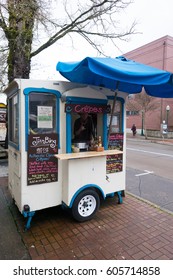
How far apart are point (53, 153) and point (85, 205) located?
3.55 ft

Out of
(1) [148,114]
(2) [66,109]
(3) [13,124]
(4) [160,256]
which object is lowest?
(4) [160,256]

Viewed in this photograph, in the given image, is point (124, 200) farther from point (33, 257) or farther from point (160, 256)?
point (33, 257)

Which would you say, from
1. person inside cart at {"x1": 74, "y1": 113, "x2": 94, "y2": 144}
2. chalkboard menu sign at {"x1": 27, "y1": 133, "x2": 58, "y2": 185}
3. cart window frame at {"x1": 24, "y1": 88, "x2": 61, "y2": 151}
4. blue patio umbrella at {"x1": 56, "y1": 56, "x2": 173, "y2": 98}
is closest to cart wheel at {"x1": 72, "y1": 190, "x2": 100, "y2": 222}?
chalkboard menu sign at {"x1": 27, "y1": 133, "x2": 58, "y2": 185}

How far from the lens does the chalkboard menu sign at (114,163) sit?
3.90 m

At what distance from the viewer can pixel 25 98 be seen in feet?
9.69

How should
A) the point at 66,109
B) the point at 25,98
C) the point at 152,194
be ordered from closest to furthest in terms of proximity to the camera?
the point at 25,98 → the point at 66,109 → the point at 152,194

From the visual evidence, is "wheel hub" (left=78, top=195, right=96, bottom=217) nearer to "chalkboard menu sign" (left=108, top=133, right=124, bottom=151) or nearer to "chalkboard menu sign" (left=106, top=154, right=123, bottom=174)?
"chalkboard menu sign" (left=106, top=154, right=123, bottom=174)

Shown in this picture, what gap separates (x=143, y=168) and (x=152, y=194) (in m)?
2.92

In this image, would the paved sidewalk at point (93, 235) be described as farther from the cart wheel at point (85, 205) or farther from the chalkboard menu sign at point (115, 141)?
the chalkboard menu sign at point (115, 141)

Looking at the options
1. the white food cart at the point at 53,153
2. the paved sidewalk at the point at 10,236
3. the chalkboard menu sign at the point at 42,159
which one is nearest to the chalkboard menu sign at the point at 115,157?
the white food cart at the point at 53,153

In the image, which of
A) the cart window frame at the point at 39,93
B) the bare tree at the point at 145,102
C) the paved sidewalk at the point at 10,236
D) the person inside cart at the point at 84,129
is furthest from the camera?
the bare tree at the point at 145,102

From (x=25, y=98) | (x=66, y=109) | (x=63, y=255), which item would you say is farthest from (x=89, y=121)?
(x=63, y=255)

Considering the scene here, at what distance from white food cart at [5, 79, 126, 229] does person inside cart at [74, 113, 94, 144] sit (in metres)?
0.33

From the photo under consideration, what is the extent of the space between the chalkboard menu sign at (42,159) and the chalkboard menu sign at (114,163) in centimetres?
109
